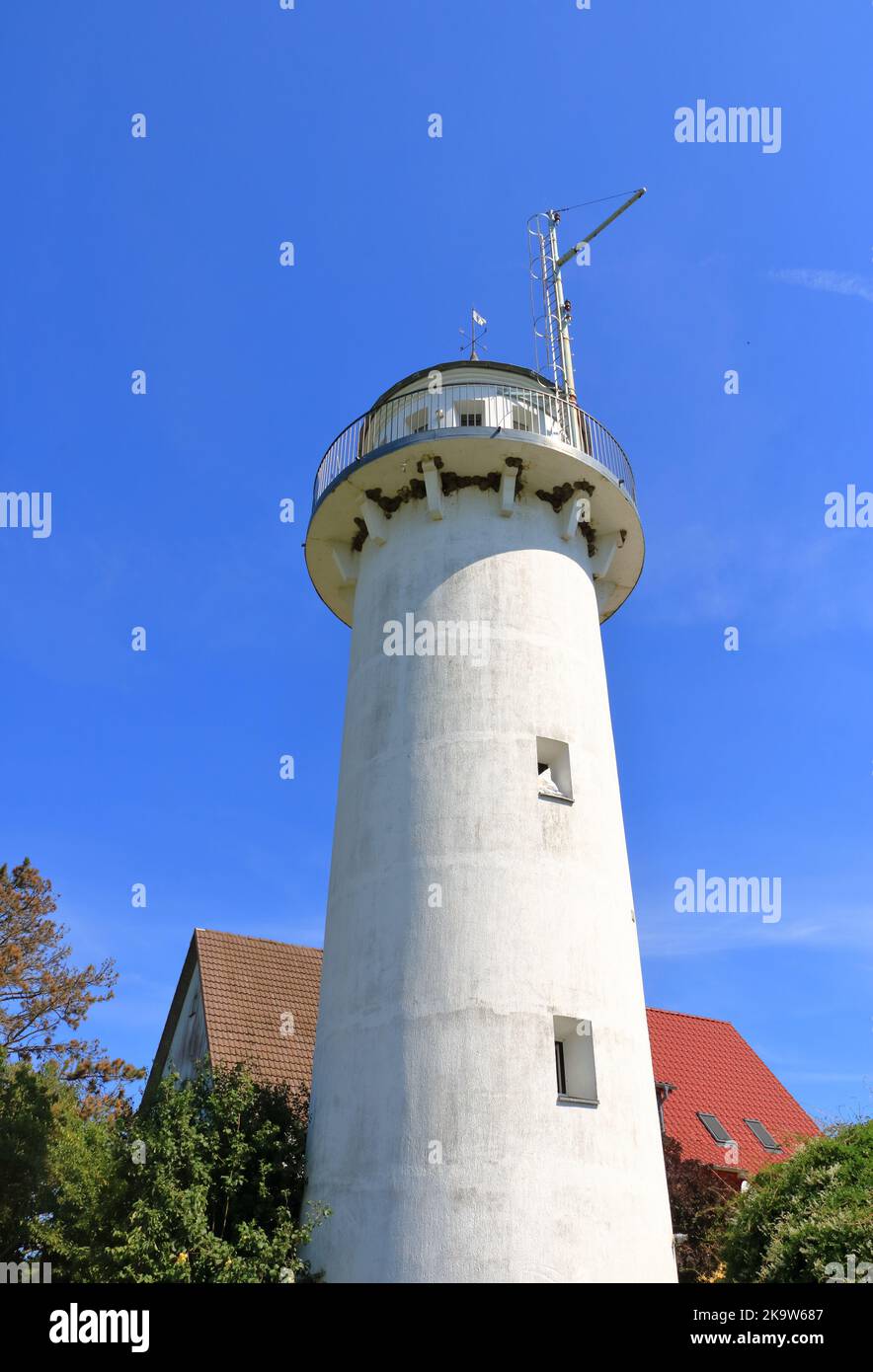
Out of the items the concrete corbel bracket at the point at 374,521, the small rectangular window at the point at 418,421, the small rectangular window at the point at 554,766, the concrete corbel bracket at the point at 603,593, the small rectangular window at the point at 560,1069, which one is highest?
the small rectangular window at the point at 418,421

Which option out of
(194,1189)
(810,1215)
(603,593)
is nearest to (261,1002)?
(194,1189)

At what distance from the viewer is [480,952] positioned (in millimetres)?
12188

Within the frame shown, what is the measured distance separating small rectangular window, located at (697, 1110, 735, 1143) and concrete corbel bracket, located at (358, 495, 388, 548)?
15.6 meters

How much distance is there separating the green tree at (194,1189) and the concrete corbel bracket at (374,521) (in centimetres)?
769

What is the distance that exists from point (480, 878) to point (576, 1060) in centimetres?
233

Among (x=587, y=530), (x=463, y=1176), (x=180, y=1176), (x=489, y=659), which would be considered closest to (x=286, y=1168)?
(x=180, y=1176)

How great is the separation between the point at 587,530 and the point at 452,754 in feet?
16.6

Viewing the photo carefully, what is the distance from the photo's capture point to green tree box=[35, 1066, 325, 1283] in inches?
443

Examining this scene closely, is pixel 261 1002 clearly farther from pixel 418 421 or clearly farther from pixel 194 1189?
pixel 418 421

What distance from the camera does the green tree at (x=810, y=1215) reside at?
37.2 ft

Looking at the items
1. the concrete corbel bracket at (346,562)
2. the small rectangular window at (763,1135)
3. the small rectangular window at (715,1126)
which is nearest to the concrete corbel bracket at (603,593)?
the concrete corbel bracket at (346,562)

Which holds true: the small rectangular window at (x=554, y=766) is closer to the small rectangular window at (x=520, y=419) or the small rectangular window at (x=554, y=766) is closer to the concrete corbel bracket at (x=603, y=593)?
the concrete corbel bracket at (x=603, y=593)
